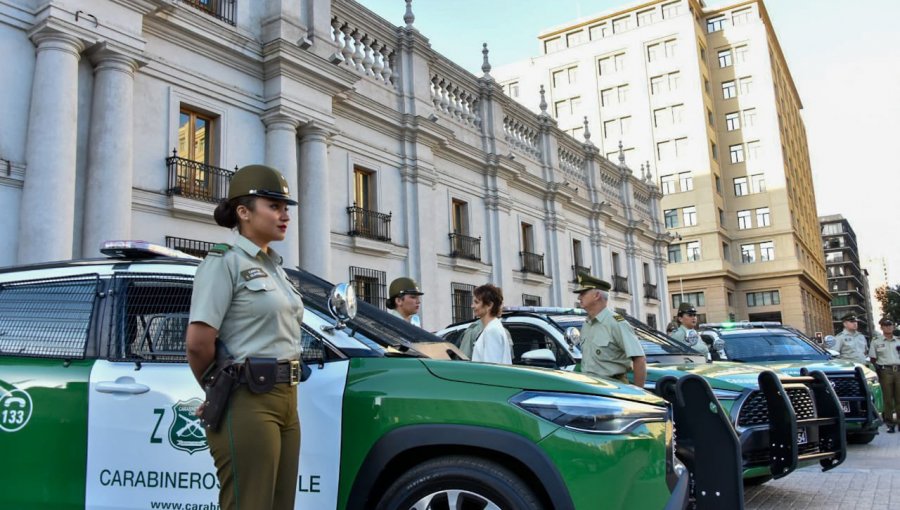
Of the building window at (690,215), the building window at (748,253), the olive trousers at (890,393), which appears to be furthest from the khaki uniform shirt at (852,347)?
the building window at (748,253)

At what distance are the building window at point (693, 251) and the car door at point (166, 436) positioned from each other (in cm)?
5211

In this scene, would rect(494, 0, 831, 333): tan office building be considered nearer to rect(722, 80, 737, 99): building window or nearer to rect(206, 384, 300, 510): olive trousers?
rect(722, 80, 737, 99): building window

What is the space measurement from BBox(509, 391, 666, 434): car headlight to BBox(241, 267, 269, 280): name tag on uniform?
45.5 inches

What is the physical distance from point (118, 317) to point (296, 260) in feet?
33.5

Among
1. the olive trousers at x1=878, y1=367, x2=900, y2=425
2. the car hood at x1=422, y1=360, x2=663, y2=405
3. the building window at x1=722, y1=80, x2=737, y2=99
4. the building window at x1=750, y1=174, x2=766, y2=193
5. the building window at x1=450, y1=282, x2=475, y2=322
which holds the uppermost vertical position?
the building window at x1=722, y1=80, x2=737, y2=99

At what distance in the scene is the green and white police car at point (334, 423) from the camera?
9.25 feet

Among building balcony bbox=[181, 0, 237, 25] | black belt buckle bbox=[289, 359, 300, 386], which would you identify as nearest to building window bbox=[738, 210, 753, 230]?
building balcony bbox=[181, 0, 237, 25]

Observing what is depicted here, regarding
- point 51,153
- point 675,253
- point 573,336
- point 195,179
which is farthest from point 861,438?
point 675,253

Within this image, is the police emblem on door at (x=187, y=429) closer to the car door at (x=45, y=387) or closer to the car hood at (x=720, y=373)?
the car door at (x=45, y=387)

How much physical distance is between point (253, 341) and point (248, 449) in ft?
1.32

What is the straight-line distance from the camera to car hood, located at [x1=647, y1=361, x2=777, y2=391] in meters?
5.62

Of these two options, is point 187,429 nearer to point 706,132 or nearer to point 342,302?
point 342,302

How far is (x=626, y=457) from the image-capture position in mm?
2836

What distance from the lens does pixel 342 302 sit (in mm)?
3072
